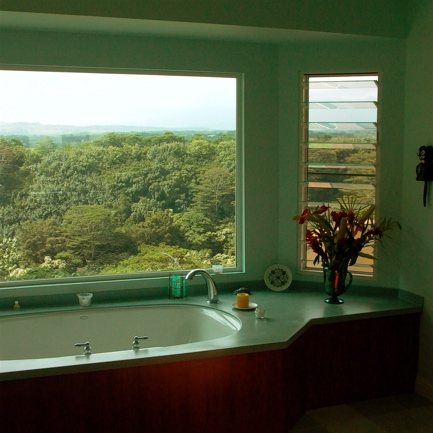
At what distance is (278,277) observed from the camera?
418 centimetres

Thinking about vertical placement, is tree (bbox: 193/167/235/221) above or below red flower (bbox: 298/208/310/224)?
above

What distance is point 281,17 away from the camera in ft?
11.9

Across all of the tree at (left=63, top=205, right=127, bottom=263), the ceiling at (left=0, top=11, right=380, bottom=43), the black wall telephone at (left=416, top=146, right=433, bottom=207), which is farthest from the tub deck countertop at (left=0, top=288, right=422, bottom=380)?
the ceiling at (left=0, top=11, right=380, bottom=43)

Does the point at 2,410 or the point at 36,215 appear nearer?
the point at 2,410

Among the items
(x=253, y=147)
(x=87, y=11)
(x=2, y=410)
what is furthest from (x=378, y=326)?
(x=87, y=11)

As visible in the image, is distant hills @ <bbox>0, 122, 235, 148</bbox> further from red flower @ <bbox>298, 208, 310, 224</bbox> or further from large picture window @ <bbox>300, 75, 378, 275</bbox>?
red flower @ <bbox>298, 208, 310, 224</bbox>

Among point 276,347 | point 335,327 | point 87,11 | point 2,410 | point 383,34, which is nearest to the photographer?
point 2,410

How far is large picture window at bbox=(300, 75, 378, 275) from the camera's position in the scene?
3.99 meters

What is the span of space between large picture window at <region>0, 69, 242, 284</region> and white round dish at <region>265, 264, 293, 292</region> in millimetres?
276

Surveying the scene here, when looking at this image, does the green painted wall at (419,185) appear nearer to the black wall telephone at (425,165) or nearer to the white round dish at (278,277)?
the black wall telephone at (425,165)

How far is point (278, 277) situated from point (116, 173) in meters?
1.34

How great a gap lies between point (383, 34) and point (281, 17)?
2.29ft

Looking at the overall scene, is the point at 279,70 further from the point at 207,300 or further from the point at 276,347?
the point at 276,347

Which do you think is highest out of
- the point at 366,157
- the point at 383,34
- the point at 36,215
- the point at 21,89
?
the point at 383,34
